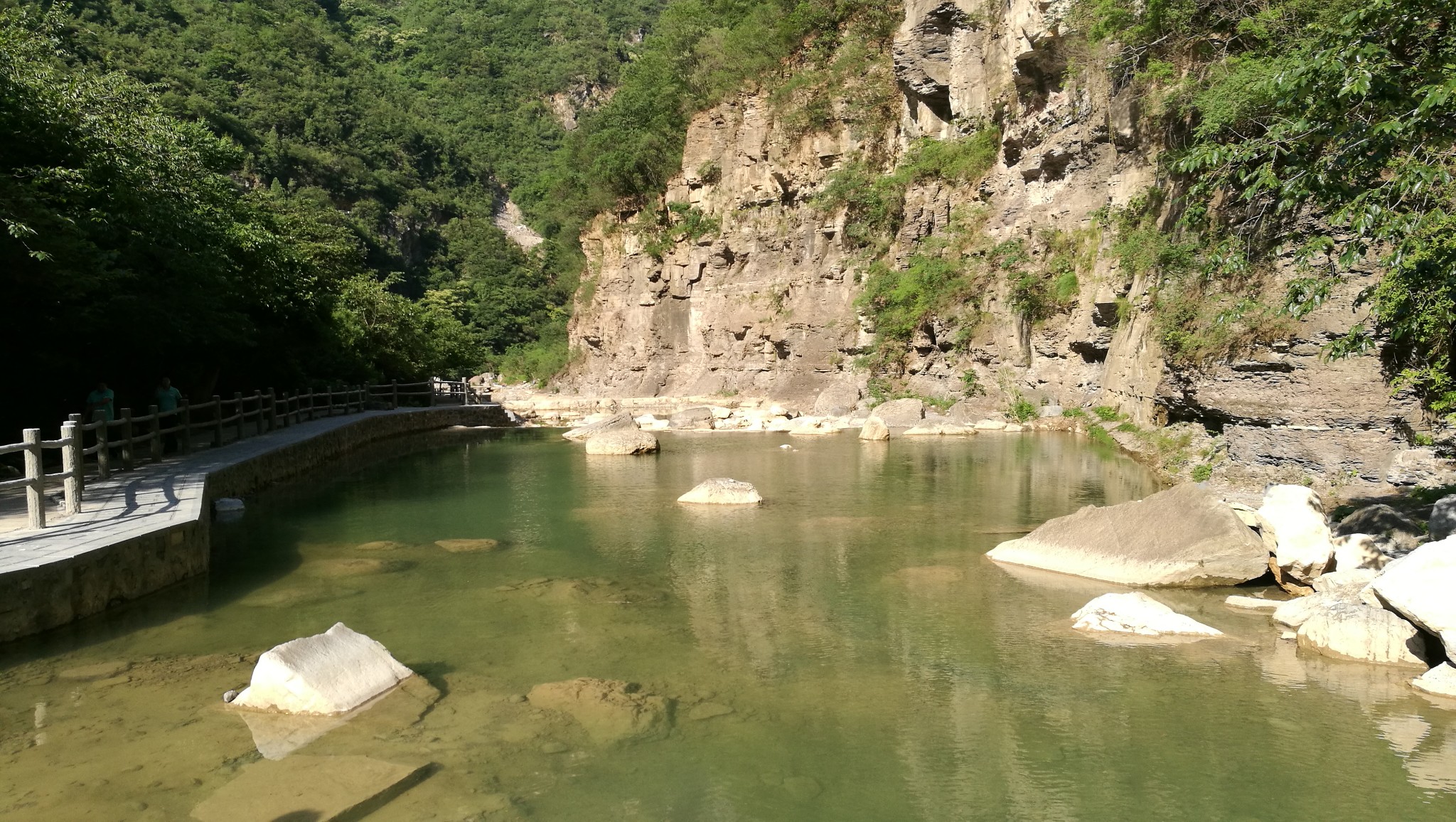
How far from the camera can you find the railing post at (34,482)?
9742 millimetres

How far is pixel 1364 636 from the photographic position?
8.09m

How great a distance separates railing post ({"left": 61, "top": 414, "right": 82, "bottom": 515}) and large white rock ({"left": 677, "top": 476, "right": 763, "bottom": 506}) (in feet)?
28.5

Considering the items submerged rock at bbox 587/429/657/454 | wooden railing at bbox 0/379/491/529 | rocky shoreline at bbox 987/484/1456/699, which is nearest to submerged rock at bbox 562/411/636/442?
submerged rock at bbox 587/429/657/454

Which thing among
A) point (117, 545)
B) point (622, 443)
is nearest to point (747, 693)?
point (117, 545)

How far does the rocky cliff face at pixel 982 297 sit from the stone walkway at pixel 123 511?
14667 mm

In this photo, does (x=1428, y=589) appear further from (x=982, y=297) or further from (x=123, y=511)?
(x=982, y=297)

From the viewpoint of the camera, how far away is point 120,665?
802 cm

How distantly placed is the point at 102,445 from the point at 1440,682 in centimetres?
1423

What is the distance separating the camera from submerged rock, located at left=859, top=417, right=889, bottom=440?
27.3m

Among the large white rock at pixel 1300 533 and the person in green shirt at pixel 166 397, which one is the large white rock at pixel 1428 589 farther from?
the person in green shirt at pixel 166 397

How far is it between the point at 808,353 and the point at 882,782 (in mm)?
34341

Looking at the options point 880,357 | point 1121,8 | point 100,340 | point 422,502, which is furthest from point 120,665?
point 880,357

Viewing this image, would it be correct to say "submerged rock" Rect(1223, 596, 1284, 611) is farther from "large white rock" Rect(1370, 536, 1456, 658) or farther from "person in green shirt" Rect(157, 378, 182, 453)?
"person in green shirt" Rect(157, 378, 182, 453)

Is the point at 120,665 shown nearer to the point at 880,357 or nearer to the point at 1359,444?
the point at 1359,444
